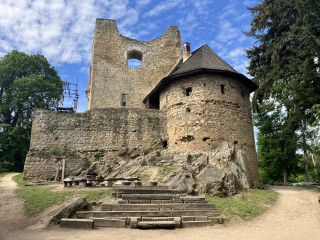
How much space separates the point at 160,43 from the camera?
23.2 m

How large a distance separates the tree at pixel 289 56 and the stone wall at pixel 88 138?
24.9ft

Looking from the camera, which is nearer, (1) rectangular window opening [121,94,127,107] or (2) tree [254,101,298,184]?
(1) rectangular window opening [121,94,127,107]

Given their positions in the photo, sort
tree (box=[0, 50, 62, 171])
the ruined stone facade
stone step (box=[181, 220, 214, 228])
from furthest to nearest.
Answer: tree (box=[0, 50, 62, 171]) → the ruined stone facade → stone step (box=[181, 220, 214, 228])

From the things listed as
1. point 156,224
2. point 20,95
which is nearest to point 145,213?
point 156,224

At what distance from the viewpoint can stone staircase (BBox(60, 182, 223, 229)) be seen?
272 inches

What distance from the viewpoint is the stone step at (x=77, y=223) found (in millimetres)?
6672

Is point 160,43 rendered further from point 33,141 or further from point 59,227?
point 59,227

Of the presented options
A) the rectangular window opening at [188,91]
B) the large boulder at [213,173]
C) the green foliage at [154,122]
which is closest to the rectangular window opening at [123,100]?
the green foliage at [154,122]

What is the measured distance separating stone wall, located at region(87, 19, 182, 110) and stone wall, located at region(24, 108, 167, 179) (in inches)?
187

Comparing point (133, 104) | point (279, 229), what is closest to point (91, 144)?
point (133, 104)

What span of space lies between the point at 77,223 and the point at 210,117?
30.5 feet

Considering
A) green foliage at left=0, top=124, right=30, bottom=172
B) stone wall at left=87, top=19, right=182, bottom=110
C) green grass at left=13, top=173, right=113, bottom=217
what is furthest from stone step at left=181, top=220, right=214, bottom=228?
green foliage at left=0, top=124, right=30, bottom=172

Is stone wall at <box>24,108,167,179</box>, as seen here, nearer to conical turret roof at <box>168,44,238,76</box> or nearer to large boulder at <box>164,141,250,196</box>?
large boulder at <box>164,141,250,196</box>

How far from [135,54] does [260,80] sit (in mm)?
11465
